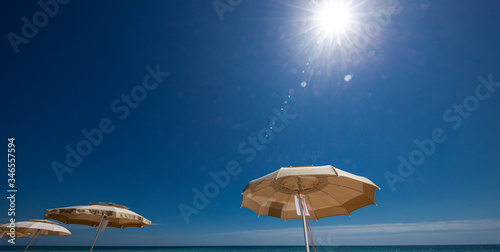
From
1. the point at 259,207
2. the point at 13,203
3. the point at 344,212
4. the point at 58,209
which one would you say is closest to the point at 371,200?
the point at 344,212

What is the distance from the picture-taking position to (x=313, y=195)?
17.6 ft

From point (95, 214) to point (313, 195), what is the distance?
19.7 ft

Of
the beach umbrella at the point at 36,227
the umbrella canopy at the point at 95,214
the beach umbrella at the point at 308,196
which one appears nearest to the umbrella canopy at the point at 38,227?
the beach umbrella at the point at 36,227

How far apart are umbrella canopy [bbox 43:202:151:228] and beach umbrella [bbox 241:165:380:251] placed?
10.6ft

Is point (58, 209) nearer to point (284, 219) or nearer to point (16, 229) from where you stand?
point (16, 229)

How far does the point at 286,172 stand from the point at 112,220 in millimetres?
6868

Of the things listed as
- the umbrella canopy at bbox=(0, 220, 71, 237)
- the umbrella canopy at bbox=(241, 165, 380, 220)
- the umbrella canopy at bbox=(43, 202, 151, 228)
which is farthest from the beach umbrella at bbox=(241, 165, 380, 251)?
the umbrella canopy at bbox=(0, 220, 71, 237)

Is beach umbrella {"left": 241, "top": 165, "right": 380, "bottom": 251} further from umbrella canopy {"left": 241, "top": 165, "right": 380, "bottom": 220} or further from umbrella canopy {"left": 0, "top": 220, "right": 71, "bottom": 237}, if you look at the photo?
umbrella canopy {"left": 0, "top": 220, "right": 71, "bottom": 237}

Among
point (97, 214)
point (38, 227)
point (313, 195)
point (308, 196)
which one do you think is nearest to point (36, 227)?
point (38, 227)

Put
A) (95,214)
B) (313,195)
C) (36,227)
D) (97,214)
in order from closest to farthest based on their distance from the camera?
(97,214) → (95,214) → (313,195) → (36,227)

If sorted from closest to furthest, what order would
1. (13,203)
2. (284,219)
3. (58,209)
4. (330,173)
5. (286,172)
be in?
1. (330,173)
2. (286,172)
3. (58,209)
4. (284,219)
5. (13,203)

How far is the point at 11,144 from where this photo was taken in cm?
688

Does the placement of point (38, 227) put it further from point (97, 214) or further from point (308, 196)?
point (308, 196)

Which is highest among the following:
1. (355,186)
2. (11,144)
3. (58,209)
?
(11,144)
